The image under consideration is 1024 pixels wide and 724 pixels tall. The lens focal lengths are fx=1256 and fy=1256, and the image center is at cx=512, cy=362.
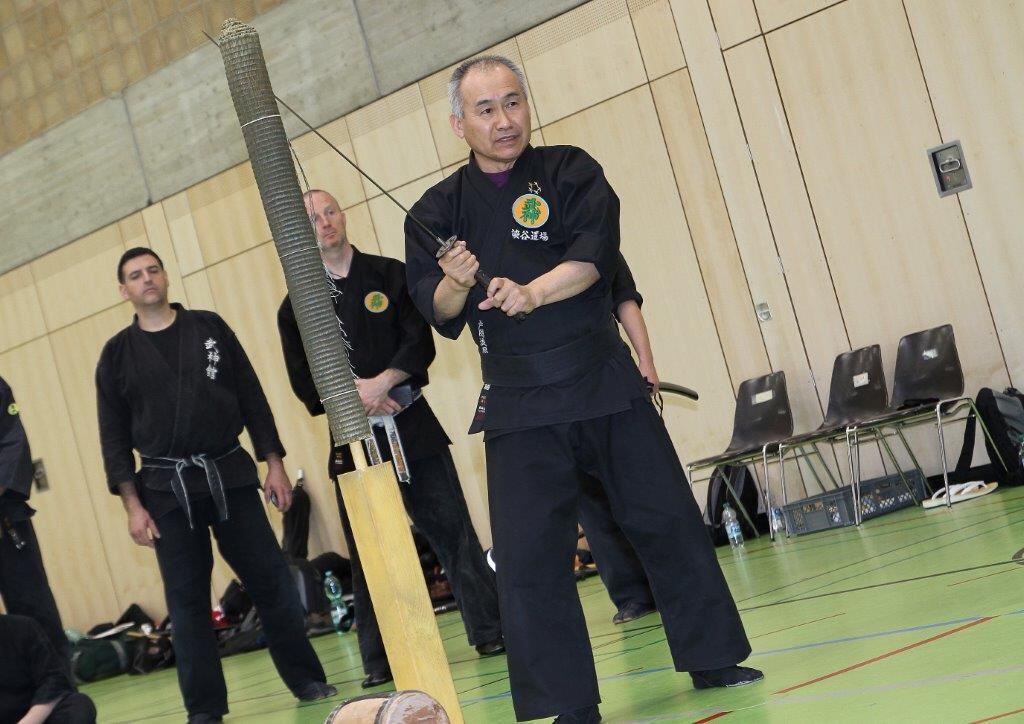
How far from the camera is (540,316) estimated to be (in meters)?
3.16

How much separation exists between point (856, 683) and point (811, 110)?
5.69 m

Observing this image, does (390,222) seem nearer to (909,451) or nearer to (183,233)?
(183,233)

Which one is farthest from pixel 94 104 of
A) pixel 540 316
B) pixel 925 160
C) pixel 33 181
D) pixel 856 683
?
pixel 856 683

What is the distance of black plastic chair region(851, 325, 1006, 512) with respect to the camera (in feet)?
22.8

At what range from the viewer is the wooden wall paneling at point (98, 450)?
11570mm

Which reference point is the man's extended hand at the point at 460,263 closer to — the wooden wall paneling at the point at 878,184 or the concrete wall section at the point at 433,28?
the wooden wall paneling at the point at 878,184

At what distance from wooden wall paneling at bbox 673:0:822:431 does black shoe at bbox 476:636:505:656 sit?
352 centimetres

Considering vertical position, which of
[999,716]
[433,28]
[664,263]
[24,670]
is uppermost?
[433,28]

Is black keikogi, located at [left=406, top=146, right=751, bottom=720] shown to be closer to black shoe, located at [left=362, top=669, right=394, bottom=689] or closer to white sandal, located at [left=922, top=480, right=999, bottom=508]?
black shoe, located at [left=362, top=669, right=394, bottom=689]

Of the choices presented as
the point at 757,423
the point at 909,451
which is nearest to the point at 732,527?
the point at 757,423

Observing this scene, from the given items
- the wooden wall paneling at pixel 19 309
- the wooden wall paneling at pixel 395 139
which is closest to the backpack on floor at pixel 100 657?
the wooden wall paneling at pixel 19 309

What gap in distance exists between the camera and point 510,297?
2.88m

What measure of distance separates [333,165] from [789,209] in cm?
387

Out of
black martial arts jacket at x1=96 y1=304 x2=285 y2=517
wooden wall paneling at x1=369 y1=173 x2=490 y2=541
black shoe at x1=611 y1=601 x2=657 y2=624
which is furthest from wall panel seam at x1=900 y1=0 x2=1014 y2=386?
black martial arts jacket at x1=96 y1=304 x2=285 y2=517
